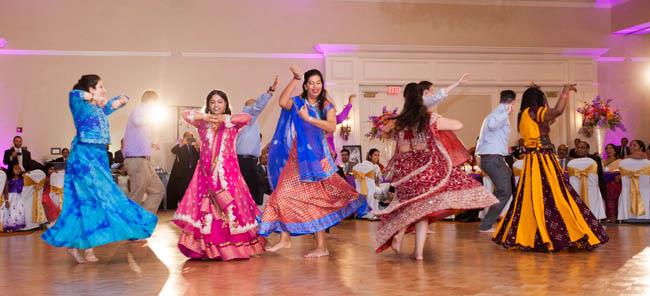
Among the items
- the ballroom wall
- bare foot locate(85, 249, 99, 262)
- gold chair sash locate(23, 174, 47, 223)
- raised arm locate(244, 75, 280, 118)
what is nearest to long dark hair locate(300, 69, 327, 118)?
raised arm locate(244, 75, 280, 118)

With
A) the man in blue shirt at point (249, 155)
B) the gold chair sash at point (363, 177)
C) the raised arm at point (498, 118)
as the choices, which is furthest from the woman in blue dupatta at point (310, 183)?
the gold chair sash at point (363, 177)

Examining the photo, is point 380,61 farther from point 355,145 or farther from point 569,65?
point 569,65

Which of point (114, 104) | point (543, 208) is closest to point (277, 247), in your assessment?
point (114, 104)

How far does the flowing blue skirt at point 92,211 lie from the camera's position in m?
5.11

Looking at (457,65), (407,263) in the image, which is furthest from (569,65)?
(407,263)

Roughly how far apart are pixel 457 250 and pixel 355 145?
702 cm

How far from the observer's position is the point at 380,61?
42.0ft

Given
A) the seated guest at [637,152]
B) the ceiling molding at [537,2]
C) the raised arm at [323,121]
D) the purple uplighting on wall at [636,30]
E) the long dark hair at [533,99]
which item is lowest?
the seated guest at [637,152]

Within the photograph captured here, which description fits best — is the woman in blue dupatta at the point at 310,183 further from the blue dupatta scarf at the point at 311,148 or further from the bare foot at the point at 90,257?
the bare foot at the point at 90,257

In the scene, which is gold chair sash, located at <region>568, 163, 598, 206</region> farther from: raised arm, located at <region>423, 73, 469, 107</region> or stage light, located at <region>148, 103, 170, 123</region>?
stage light, located at <region>148, 103, 170, 123</region>

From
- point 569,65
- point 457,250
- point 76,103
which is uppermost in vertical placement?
point 569,65

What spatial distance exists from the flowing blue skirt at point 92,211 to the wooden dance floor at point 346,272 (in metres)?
0.21

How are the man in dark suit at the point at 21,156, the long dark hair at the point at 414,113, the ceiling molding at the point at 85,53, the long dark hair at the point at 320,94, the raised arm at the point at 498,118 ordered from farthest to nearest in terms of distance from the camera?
the ceiling molding at the point at 85,53 → the man in dark suit at the point at 21,156 → the raised arm at the point at 498,118 → the long dark hair at the point at 320,94 → the long dark hair at the point at 414,113

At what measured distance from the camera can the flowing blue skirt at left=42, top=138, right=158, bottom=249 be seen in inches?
201
